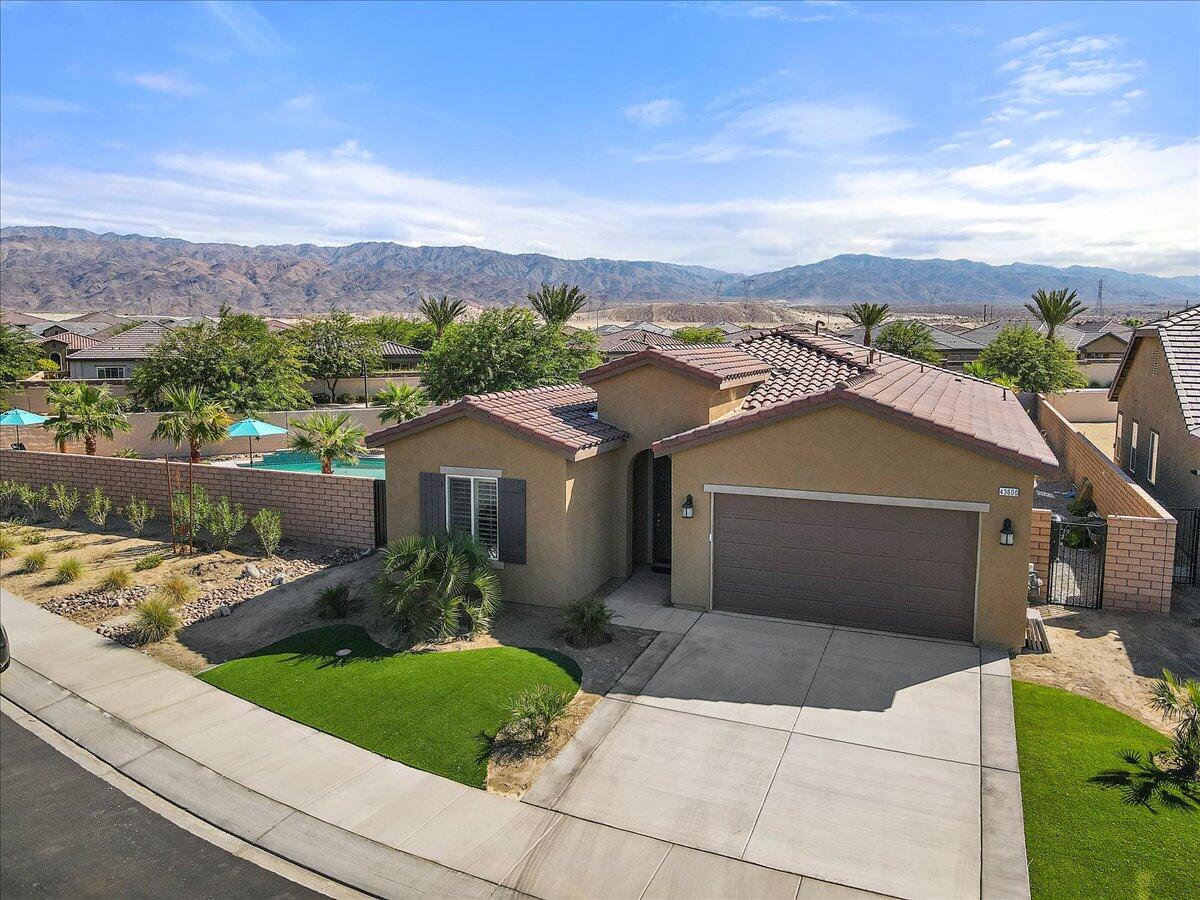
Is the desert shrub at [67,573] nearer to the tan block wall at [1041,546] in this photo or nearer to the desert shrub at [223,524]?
the desert shrub at [223,524]

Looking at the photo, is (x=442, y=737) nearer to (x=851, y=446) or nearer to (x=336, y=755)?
(x=336, y=755)

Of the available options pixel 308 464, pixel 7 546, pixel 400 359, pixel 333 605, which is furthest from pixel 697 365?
pixel 400 359

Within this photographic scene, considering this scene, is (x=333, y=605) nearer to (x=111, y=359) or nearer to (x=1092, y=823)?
(x=1092, y=823)

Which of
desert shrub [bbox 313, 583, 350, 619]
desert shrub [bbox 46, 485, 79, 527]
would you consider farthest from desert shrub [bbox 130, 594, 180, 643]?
desert shrub [bbox 46, 485, 79, 527]

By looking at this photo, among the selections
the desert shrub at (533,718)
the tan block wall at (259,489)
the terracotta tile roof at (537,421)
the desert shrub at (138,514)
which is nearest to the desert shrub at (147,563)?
the tan block wall at (259,489)

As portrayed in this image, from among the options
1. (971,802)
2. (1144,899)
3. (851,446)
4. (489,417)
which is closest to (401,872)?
(971,802)

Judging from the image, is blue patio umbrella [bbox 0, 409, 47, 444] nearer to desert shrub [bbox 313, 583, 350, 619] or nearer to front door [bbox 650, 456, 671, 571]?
desert shrub [bbox 313, 583, 350, 619]

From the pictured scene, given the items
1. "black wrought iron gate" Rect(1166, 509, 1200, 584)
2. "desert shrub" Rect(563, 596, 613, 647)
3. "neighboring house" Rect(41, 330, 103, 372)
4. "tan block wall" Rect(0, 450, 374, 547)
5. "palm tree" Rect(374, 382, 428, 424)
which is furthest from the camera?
"neighboring house" Rect(41, 330, 103, 372)
